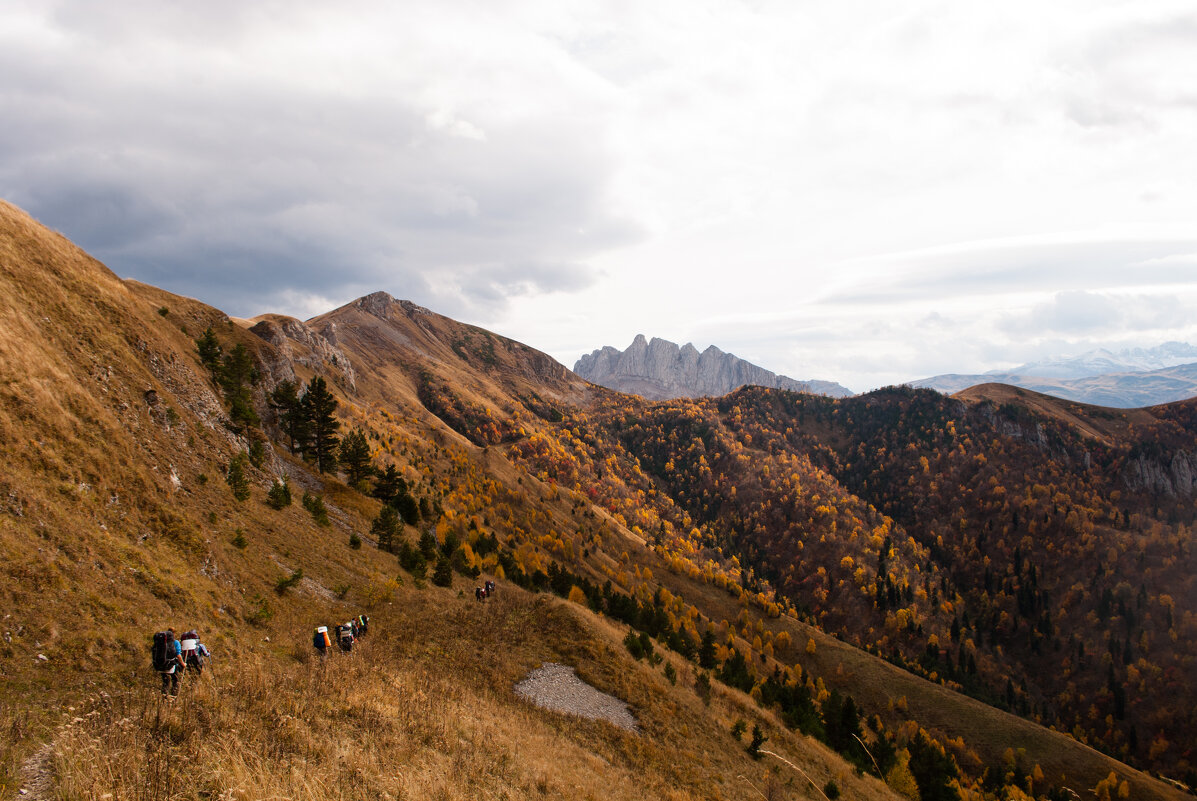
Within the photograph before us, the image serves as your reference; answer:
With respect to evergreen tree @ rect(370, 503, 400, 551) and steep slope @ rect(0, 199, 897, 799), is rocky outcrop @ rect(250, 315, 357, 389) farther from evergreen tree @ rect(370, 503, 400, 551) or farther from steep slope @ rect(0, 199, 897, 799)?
steep slope @ rect(0, 199, 897, 799)

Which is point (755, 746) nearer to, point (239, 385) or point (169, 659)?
point (169, 659)

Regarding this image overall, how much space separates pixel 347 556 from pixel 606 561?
349ft

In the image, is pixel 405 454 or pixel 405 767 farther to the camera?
pixel 405 454

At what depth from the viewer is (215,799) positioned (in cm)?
848

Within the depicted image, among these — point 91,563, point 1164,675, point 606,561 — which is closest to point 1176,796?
point 1164,675

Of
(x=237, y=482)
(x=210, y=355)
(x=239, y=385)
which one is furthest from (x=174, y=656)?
(x=210, y=355)

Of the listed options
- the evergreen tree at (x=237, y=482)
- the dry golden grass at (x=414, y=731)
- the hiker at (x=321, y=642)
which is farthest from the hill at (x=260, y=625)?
the hiker at (x=321, y=642)

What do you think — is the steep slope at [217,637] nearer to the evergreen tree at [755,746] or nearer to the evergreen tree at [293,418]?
the evergreen tree at [755,746]

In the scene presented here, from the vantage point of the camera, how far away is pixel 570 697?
1135 inches

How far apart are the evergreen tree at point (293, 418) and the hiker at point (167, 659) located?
5473cm

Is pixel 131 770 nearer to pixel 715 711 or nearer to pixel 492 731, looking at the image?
pixel 492 731

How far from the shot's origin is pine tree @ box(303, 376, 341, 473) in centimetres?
6362

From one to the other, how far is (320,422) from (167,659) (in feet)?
180

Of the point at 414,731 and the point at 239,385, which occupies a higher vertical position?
the point at 239,385
